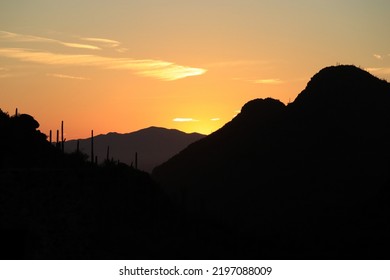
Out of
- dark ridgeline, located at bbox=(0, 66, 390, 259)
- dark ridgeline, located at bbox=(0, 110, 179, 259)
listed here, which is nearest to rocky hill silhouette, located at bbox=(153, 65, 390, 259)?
dark ridgeline, located at bbox=(0, 66, 390, 259)

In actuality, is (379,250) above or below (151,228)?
below

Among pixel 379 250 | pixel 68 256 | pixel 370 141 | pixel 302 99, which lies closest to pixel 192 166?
pixel 302 99

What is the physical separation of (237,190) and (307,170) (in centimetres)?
1396

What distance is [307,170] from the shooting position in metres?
113

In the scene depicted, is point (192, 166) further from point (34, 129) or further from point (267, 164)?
point (34, 129)

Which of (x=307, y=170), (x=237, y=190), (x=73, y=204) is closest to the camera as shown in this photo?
(x=73, y=204)

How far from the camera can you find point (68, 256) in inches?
1686

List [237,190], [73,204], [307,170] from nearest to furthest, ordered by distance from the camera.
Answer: [73,204] → [307,170] → [237,190]

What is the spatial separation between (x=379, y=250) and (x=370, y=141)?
44914mm

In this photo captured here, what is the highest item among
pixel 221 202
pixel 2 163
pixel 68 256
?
pixel 2 163

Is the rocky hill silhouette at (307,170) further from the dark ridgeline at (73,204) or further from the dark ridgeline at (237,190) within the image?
the dark ridgeline at (73,204)

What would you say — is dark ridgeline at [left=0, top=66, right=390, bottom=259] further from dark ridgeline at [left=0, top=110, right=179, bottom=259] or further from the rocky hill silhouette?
the rocky hill silhouette

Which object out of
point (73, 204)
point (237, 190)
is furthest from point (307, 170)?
point (73, 204)

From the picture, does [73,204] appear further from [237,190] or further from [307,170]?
[307,170]
